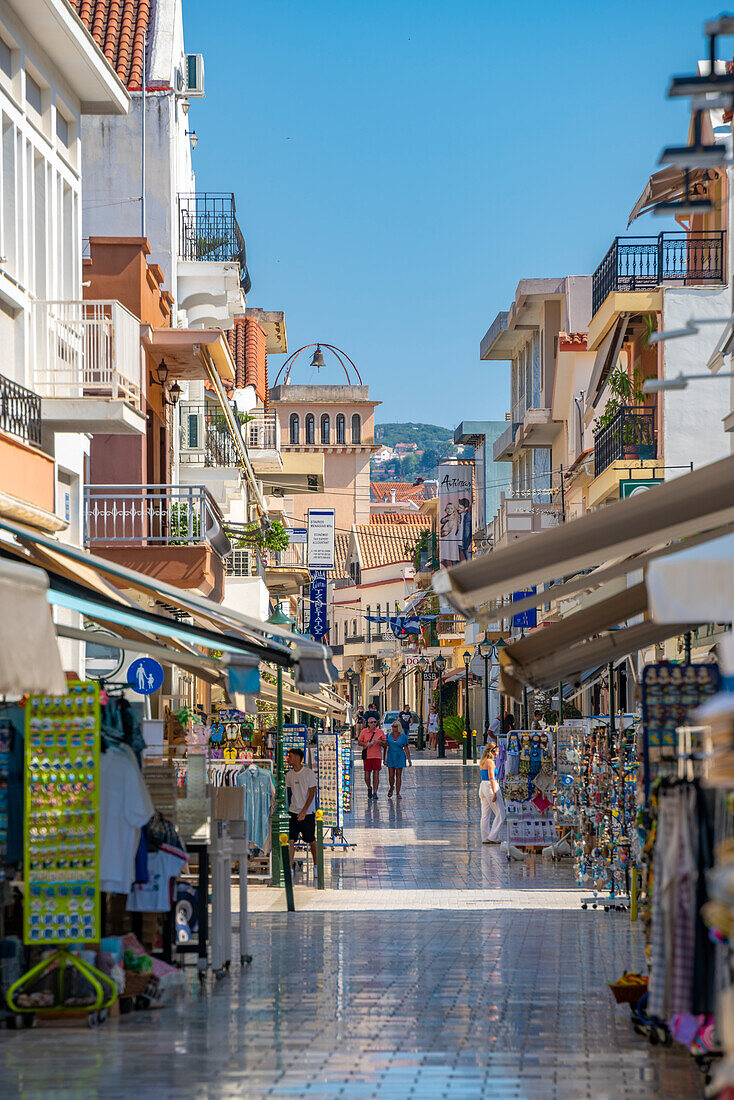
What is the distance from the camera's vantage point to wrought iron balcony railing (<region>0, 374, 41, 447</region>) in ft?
57.0

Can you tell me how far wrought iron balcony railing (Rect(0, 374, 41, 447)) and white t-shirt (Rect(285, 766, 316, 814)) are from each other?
18.1ft

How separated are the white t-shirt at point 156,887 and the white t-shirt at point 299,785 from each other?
9634 mm

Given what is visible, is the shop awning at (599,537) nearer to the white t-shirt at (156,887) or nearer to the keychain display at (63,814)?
the keychain display at (63,814)

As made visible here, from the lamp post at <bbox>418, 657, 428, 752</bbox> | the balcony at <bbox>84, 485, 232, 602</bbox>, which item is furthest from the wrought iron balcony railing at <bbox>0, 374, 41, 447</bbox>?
the lamp post at <bbox>418, 657, 428, 752</bbox>

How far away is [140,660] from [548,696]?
2410 centimetres

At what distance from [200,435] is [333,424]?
8208 cm

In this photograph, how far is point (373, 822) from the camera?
29641 mm

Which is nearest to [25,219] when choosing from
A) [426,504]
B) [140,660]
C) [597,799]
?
[140,660]

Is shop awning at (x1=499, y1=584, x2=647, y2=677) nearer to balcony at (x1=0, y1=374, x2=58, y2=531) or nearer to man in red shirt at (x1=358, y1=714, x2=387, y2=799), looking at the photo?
balcony at (x1=0, y1=374, x2=58, y2=531)

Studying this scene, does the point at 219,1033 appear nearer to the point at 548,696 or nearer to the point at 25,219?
the point at 25,219

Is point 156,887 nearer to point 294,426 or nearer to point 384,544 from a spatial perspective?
point 384,544

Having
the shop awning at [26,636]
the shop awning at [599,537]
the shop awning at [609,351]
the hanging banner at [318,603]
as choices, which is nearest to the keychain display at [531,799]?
the shop awning at [609,351]

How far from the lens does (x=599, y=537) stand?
349 inches

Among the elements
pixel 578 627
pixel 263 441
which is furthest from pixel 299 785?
pixel 263 441
